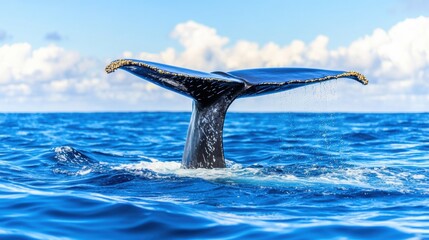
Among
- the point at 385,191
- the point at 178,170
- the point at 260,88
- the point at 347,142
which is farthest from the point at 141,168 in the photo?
the point at 347,142

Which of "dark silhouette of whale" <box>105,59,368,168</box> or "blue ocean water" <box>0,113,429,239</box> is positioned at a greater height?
"dark silhouette of whale" <box>105,59,368,168</box>

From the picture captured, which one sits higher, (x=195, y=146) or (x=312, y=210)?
(x=195, y=146)

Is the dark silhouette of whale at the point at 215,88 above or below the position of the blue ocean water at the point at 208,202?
above

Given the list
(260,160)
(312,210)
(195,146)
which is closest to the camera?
(312,210)

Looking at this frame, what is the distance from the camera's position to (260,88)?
897 cm

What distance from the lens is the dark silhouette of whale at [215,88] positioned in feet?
28.3

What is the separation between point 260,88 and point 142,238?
3.61m

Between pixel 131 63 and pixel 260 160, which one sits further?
pixel 260 160

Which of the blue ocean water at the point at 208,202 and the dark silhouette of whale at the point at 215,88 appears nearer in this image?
the blue ocean water at the point at 208,202

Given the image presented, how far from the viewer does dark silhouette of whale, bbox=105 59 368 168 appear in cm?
861

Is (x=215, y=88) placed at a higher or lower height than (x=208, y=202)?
higher

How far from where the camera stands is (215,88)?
8984 millimetres

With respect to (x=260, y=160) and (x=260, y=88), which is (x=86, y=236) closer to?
(x=260, y=88)

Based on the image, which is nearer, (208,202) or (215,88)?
(208,202)
